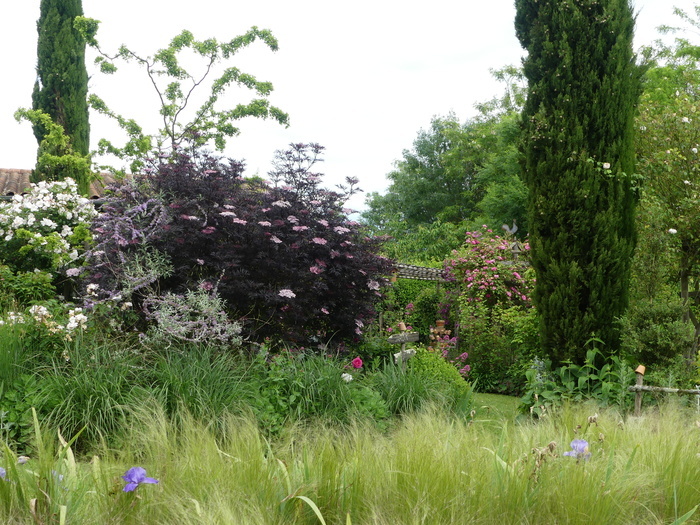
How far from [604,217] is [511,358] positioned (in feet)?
12.5

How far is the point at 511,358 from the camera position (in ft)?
30.8

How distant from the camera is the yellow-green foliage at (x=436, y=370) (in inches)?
245

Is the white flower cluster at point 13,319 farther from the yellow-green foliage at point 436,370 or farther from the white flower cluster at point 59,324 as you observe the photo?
the yellow-green foliage at point 436,370

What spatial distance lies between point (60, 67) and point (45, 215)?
18.8 feet

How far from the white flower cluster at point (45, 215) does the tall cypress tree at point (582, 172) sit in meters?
6.93

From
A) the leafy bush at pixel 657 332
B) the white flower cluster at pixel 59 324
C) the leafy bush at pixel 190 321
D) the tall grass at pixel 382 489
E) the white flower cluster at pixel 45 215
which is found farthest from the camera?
the white flower cluster at pixel 45 215

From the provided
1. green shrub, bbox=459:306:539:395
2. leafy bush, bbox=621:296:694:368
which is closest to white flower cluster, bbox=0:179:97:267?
green shrub, bbox=459:306:539:395

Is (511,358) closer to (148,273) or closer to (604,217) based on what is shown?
(604,217)

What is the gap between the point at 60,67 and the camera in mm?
14258

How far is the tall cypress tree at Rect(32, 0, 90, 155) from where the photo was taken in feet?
46.8

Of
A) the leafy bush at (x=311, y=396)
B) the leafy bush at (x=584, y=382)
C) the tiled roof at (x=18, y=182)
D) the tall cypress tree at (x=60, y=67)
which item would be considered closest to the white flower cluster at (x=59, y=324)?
the leafy bush at (x=311, y=396)

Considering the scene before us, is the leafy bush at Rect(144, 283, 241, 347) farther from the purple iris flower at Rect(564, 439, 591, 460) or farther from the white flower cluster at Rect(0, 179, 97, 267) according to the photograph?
the white flower cluster at Rect(0, 179, 97, 267)

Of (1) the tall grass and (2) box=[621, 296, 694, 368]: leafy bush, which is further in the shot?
(2) box=[621, 296, 694, 368]: leafy bush

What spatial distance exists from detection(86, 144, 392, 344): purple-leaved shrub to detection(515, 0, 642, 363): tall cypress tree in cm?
181
